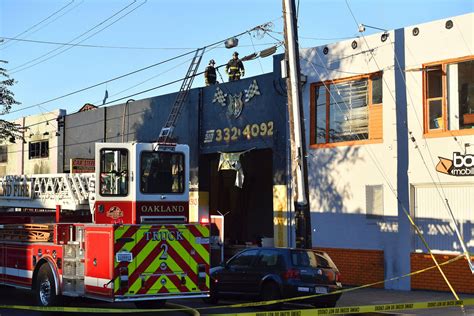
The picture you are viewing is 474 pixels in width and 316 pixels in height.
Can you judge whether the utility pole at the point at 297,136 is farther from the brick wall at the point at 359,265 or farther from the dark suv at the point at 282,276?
the brick wall at the point at 359,265

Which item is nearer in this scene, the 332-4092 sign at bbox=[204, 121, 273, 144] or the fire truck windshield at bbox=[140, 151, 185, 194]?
the fire truck windshield at bbox=[140, 151, 185, 194]

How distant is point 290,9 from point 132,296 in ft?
25.7

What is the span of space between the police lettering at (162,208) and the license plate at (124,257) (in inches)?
55.0

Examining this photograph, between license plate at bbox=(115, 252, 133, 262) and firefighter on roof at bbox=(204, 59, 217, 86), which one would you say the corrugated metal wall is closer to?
license plate at bbox=(115, 252, 133, 262)

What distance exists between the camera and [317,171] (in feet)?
68.5

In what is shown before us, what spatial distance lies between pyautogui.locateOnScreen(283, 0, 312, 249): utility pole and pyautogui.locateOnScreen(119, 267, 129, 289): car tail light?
4853 millimetres

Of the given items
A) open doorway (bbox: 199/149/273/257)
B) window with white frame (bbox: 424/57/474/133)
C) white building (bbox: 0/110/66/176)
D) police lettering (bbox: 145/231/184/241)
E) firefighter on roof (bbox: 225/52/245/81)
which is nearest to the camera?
police lettering (bbox: 145/231/184/241)

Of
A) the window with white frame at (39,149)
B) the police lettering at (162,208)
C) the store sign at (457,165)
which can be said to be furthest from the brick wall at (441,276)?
the window with white frame at (39,149)

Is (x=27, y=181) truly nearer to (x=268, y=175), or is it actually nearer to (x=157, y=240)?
(x=157, y=240)

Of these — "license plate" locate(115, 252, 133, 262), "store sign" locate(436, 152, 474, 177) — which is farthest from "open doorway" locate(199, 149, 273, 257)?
"license plate" locate(115, 252, 133, 262)

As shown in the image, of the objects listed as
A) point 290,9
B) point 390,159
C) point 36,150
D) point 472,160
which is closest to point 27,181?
point 290,9

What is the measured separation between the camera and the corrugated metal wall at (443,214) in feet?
56.7

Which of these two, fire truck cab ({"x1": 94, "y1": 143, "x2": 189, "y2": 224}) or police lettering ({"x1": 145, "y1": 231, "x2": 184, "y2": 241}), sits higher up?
fire truck cab ({"x1": 94, "y1": 143, "x2": 189, "y2": 224})

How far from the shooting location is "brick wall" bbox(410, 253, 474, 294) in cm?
1694
